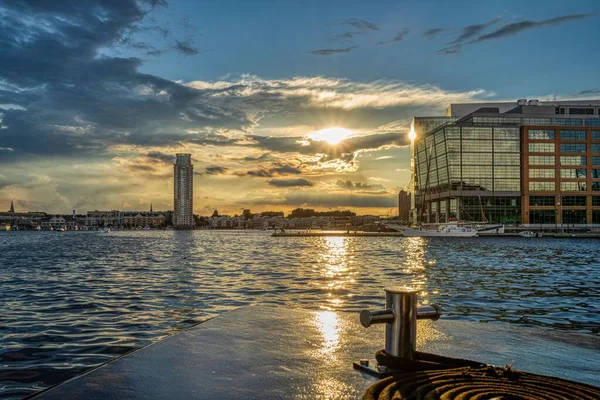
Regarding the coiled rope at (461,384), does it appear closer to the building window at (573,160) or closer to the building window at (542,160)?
the building window at (542,160)

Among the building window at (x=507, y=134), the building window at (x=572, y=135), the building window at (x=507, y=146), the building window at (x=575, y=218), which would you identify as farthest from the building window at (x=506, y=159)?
the building window at (x=575, y=218)

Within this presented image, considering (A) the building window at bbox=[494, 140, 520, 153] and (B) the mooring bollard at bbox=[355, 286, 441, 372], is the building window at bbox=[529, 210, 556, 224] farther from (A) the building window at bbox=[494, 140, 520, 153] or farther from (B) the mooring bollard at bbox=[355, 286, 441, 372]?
(B) the mooring bollard at bbox=[355, 286, 441, 372]

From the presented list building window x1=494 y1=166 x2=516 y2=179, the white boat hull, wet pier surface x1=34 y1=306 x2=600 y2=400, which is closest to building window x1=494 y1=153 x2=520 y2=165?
building window x1=494 y1=166 x2=516 y2=179

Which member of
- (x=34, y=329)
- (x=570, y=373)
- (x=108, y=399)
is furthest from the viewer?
(x=34, y=329)

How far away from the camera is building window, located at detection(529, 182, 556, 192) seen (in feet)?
410

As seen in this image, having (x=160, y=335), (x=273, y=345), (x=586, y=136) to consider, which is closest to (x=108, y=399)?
(x=273, y=345)

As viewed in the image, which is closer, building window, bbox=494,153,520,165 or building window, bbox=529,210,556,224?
building window, bbox=529,210,556,224

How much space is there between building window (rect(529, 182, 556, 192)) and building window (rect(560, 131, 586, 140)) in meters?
11.3

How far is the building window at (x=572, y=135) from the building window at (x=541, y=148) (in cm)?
330

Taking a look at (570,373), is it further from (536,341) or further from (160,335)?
(160,335)

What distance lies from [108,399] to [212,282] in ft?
64.2

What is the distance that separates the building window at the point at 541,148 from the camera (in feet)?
410

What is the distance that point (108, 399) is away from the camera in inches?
178

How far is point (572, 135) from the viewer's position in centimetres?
12506
